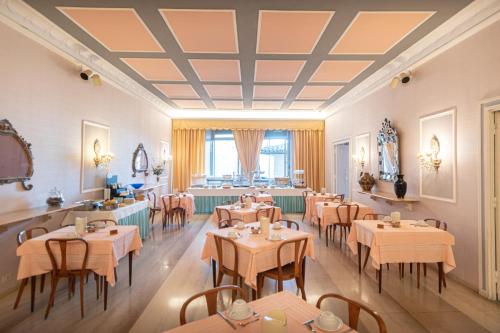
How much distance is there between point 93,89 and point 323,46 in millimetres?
4261

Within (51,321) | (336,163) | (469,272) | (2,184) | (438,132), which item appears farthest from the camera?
(336,163)

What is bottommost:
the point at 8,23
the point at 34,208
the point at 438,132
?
the point at 34,208

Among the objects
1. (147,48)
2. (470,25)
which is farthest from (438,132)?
(147,48)

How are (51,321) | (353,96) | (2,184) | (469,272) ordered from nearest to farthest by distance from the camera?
(51,321) → (2,184) → (469,272) → (353,96)

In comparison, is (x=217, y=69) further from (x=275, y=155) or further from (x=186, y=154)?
(x=275, y=155)

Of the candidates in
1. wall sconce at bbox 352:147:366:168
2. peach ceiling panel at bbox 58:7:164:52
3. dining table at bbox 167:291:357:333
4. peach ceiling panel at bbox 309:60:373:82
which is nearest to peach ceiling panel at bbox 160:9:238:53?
peach ceiling panel at bbox 58:7:164:52

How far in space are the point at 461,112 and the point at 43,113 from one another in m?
5.96

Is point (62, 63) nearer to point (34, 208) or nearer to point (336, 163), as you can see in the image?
point (34, 208)

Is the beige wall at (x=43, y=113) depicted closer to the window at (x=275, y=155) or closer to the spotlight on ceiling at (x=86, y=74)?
the spotlight on ceiling at (x=86, y=74)

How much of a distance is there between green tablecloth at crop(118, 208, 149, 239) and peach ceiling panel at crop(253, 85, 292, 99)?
3.96 m

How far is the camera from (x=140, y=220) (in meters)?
5.65

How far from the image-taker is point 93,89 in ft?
16.7

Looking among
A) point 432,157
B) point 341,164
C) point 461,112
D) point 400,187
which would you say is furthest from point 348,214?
point 341,164

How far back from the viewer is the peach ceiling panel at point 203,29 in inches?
134
